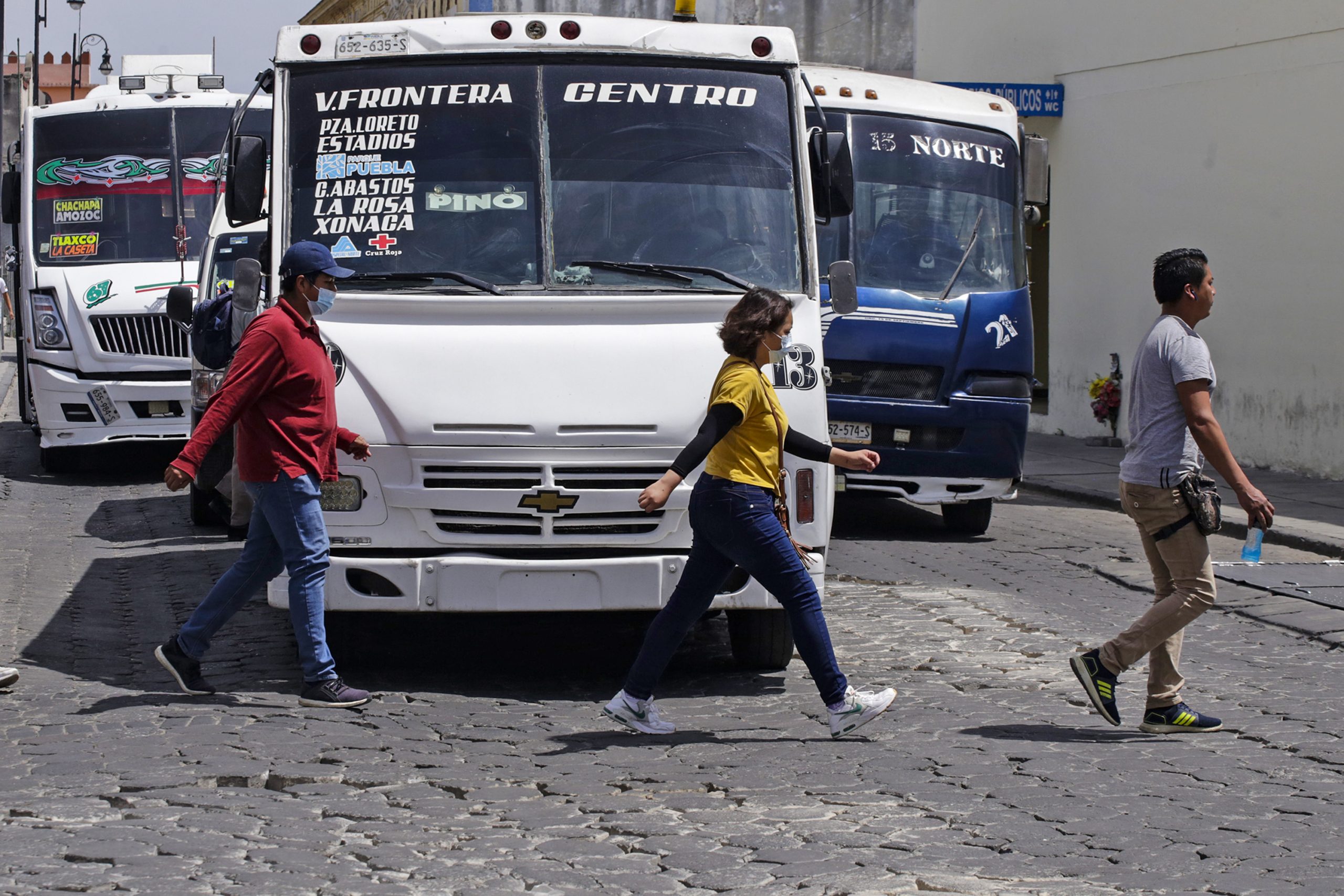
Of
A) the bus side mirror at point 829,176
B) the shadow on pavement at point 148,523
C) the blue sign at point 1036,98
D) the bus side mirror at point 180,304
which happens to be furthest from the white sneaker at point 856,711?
the blue sign at point 1036,98

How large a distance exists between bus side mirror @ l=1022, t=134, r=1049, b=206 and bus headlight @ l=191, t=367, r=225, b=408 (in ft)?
19.4

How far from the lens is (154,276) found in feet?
49.8

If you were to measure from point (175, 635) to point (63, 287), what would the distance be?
29.8ft

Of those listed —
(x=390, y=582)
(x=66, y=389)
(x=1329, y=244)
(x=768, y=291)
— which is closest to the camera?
(x=768, y=291)

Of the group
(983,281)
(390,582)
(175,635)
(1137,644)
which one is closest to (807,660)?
(1137,644)

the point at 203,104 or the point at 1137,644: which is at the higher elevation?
the point at 203,104

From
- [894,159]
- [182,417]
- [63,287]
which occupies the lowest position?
[182,417]

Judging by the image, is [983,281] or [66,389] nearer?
[983,281]

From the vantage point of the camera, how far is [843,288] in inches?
309

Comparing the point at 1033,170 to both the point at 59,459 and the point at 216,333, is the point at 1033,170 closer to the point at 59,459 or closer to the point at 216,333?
the point at 216,333

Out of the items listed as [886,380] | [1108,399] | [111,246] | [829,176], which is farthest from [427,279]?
[1108,399]

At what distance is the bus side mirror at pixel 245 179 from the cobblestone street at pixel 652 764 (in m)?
1.88

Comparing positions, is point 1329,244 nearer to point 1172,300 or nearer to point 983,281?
point 983,281

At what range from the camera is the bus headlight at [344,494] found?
6.66 metres
